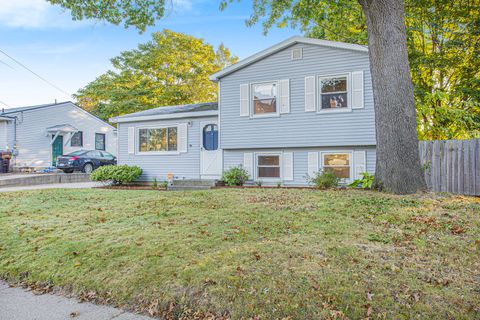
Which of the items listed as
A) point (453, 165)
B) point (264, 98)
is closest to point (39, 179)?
point (264, 98)

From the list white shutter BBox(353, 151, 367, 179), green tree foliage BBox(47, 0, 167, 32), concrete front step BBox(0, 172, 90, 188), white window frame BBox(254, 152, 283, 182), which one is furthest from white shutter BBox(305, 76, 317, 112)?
concrete front step BBox(0, 172, 90, 188)

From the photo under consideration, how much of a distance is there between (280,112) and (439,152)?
523 cm

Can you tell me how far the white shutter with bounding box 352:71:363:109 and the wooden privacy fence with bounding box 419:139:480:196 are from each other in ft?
7.94

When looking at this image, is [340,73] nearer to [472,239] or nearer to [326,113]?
[326,113]

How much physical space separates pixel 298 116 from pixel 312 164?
180 centimetres

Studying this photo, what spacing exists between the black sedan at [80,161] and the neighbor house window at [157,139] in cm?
541

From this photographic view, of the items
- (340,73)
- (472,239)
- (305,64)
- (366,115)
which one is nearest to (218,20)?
(305,64)

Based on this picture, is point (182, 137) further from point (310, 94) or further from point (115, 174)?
point (310, 94)

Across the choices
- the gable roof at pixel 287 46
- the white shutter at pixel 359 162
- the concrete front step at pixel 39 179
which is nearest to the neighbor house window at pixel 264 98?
the gable roof at pixel 287 46

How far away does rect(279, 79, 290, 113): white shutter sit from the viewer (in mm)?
11913

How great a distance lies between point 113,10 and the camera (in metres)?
10.2

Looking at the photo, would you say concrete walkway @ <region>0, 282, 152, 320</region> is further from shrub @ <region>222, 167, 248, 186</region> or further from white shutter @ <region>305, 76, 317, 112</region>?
white shutter @ <region>305, 76, 317, 112</region>

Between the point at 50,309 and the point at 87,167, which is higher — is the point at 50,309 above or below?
below

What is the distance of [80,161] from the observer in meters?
18.3
